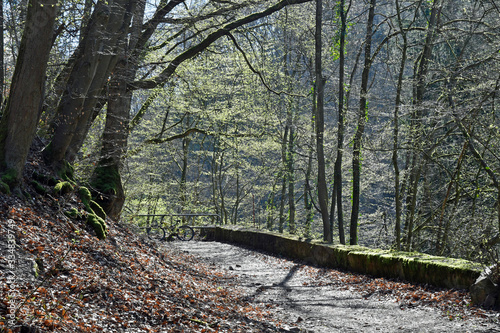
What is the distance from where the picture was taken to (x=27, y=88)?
5.55m

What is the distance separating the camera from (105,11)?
6855 millimetres

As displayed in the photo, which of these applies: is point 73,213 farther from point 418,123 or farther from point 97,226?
point 418,123

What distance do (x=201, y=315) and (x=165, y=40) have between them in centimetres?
885

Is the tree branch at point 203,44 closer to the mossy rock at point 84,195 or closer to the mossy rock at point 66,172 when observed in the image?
the mossy rock at point 66,172

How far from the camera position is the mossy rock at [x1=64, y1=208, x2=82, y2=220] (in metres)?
6.72

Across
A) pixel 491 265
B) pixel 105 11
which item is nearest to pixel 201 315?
pixel 491 265

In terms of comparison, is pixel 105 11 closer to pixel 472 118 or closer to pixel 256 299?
pixel 256 299

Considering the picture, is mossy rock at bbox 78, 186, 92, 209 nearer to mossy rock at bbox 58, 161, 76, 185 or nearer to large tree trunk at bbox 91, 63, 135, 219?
mossy rock at bbox 58, 161, 76, 185

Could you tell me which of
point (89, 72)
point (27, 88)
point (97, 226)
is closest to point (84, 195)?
point (97, 226)

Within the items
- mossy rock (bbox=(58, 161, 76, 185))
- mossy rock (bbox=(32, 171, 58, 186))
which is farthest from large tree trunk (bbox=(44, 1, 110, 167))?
mossy rock (bbox=(32, 171, 58, 186))

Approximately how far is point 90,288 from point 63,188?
124 inches

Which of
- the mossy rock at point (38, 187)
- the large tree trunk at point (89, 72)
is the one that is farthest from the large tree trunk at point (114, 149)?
the mossy rock at point (38, 187)

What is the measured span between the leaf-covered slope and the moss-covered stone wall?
9.20ft

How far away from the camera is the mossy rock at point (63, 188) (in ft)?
22.4
